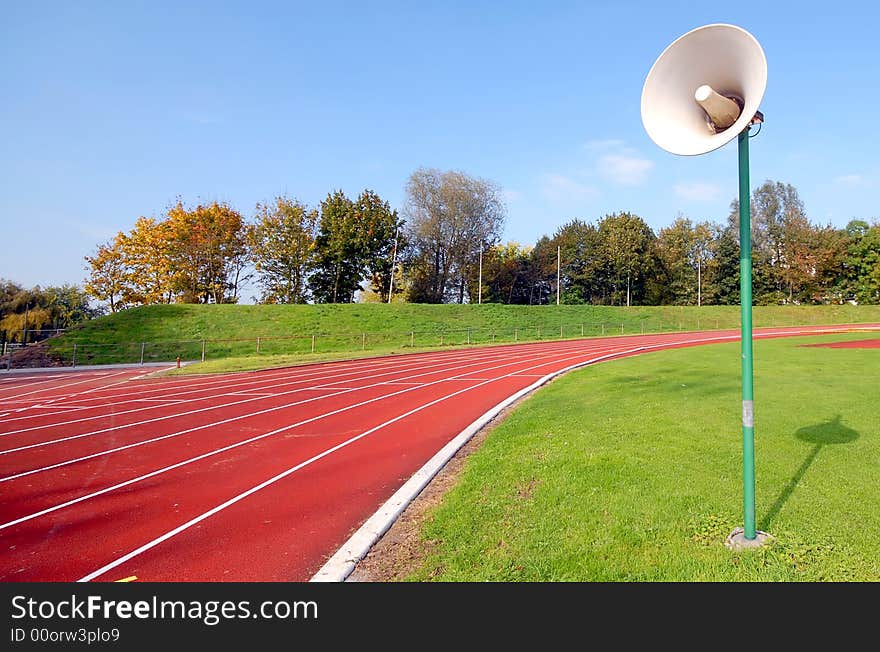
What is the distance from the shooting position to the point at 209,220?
158ft

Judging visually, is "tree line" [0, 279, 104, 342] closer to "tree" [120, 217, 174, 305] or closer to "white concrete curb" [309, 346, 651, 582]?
"tree" [120, 217, 174, 305]

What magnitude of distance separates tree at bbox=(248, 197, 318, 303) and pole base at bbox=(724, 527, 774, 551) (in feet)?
158

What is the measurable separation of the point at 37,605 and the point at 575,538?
13.5 feet

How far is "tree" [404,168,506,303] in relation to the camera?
56.6 meters

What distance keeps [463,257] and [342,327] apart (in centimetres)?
2503

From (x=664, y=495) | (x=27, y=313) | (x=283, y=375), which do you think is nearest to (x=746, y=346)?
(x=664, y=495)

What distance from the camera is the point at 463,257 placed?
5956 cm

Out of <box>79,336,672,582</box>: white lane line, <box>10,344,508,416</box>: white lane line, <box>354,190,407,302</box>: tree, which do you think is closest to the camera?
<box>79,336,672,582</box>: white lane line

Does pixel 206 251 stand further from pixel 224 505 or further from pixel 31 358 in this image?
pixel 224 505

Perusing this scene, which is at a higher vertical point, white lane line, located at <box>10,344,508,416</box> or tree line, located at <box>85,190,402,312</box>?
tree line, located at <box>85,190,402,312</box>

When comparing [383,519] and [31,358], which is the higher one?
[31,358]

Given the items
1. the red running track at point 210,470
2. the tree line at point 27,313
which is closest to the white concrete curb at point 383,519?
the red running track at point 210,470

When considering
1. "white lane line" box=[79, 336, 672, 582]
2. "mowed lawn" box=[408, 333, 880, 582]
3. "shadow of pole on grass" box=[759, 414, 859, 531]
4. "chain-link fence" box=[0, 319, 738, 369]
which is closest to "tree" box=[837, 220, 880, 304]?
"chain-link fence" box=[0, 319, 738, 369]

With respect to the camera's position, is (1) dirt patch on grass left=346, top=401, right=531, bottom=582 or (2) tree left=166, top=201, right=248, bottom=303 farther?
(2) tree left=166, top=201, right=248, bottom=303
